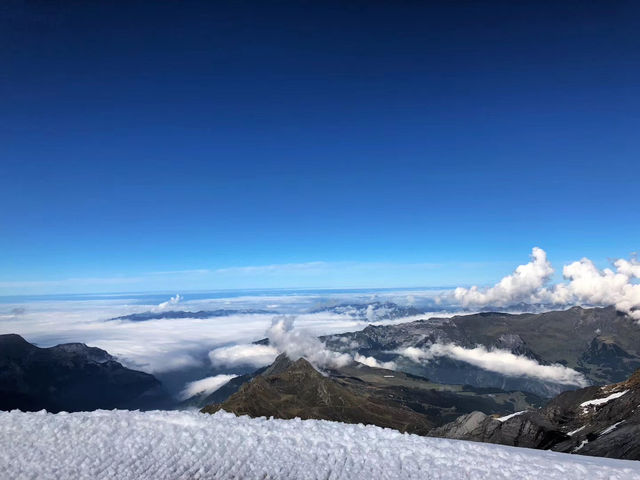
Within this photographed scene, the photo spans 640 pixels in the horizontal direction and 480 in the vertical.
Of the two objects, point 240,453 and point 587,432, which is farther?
point 587,432

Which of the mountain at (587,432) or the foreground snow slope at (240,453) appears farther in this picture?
the mountain at (587,432)

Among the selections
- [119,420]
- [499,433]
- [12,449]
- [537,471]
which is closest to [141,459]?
[119,420]

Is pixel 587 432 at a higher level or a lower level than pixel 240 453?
lower

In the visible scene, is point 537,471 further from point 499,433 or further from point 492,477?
point 499,433

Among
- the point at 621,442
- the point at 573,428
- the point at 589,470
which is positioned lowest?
the point at 573,428

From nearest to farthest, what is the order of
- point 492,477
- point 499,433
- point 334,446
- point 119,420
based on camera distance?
point 492,477
point 334,446
point 119,420
point 499,433

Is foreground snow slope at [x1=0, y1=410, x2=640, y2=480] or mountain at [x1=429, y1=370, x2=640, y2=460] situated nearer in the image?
foreground snow slope at [x1=0, y1=410, x2=640, y2=480]

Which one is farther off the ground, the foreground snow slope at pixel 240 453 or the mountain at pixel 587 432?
the foreground snow slope at pixel 240 453

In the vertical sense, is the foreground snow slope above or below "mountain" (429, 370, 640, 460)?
above
